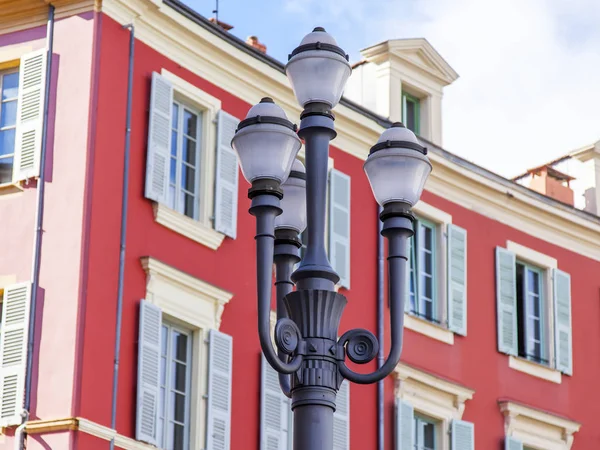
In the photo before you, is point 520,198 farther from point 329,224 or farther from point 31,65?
point 31,65

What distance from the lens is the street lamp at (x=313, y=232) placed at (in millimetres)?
10531

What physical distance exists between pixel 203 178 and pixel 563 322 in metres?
7.66

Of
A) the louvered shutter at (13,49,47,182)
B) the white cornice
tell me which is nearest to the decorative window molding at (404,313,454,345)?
the white cornice

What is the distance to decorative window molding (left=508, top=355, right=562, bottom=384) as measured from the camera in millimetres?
24875

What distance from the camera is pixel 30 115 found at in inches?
776

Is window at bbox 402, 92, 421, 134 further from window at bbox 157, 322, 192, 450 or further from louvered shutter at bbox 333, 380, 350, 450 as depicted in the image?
window at bbox 157, 322, 192, 450

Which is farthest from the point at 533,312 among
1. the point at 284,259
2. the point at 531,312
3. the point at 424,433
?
the point at 284,259

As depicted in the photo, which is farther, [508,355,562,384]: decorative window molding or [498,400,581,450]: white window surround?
[508,355,562,384]: decorative window molding

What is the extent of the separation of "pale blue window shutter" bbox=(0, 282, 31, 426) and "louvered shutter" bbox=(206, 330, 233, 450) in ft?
8.14

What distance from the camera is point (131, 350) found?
62.2ft

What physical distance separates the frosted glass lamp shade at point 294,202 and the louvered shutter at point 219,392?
8056mm

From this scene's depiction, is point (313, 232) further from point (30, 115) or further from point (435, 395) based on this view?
point (435, 395)

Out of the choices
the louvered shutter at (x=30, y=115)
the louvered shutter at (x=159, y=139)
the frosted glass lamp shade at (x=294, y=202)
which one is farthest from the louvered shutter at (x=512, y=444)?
the frosted glass lamp shade at (x=294, y=202)

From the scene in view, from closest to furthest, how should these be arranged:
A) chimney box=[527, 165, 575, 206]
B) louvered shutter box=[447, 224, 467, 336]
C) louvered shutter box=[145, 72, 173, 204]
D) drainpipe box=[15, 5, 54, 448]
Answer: drainpipe box=[15, 5, 54, 448], louvered shutter box=[145, 72, 173, 204], louvered shutter box=[447, 224, 467, 336], chimney box=[527, 165, 575, 206]
